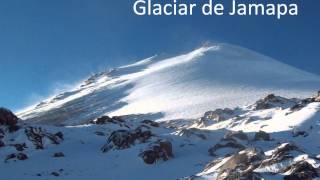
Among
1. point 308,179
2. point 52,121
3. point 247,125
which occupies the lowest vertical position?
point 52,121

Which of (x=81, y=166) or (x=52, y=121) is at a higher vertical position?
(x=81, y=166)

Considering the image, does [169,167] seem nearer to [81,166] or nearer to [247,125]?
[81,166]

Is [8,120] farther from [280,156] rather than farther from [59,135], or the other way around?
[280,156]

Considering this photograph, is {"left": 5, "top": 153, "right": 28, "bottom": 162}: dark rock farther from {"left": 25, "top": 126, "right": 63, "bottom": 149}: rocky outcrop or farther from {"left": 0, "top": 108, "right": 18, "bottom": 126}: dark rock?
{"left": 0, "top": 108, "right": 18, "bottom": 126}: dark rock

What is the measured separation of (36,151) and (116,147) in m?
6.13

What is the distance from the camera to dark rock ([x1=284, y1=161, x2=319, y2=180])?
2467 centimetres

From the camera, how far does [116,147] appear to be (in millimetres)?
43062

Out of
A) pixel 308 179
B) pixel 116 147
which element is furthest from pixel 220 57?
pixel 308 179

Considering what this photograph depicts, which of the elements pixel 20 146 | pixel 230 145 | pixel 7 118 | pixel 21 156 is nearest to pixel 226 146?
pixel 230 145

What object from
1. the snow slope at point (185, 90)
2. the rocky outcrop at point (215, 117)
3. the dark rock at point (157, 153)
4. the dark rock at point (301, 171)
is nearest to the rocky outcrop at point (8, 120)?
the dark rock at point (157, 153)

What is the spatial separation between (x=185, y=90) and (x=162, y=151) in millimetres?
83473

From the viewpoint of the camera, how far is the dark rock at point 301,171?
24.7m

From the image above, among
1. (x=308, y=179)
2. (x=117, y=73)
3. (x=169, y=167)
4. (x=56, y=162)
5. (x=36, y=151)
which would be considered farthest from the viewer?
(x=117, y=73)

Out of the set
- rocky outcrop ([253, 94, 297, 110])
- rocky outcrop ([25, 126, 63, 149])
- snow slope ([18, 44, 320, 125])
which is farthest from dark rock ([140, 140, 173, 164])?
snow slope ([18, 44, 320, 125])
